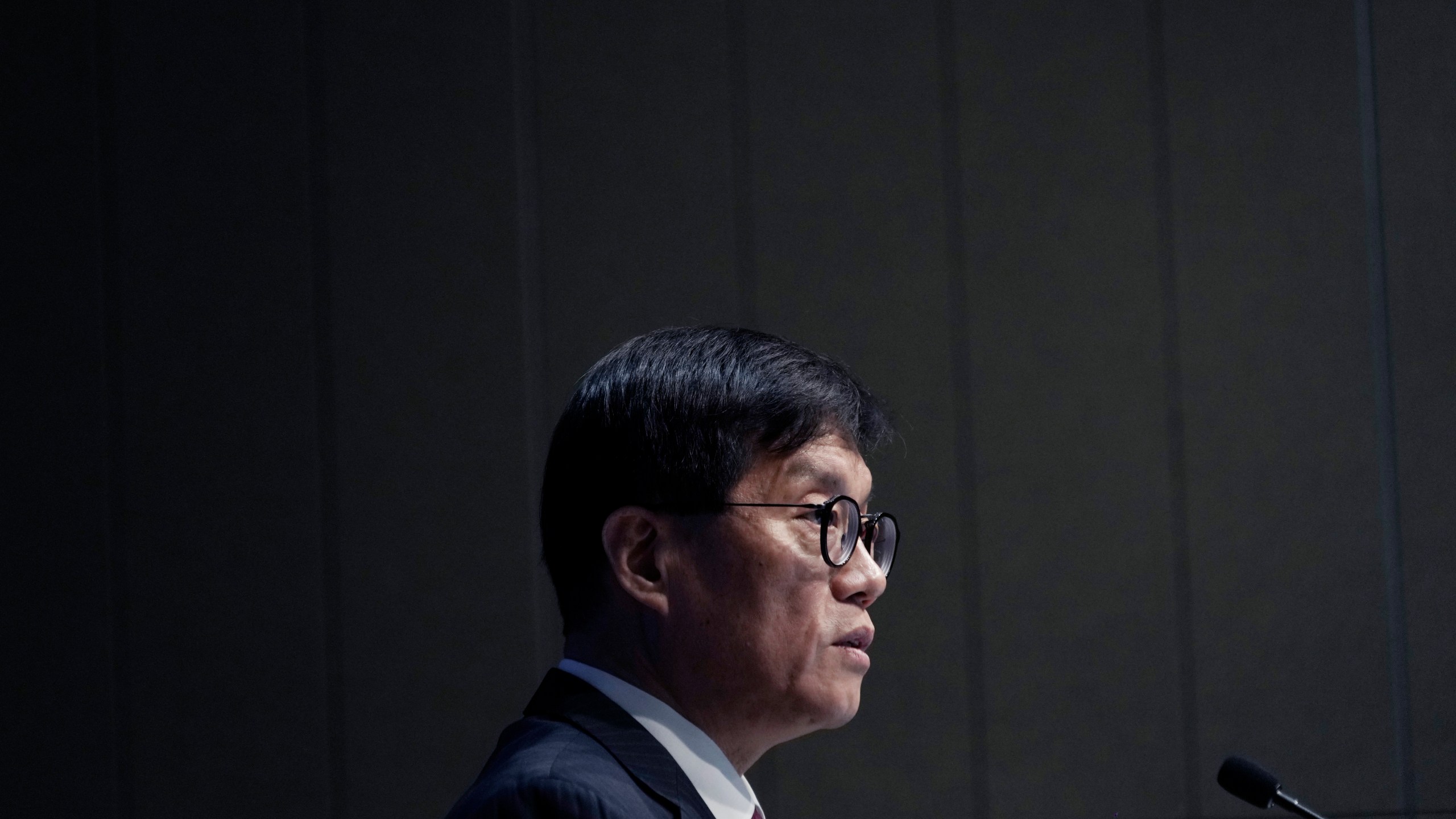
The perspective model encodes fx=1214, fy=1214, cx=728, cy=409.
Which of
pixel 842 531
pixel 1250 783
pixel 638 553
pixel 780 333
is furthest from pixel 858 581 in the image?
pixel 780 333

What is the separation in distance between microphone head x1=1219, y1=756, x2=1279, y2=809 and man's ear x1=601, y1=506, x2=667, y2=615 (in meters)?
0.71

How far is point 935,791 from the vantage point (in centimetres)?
188

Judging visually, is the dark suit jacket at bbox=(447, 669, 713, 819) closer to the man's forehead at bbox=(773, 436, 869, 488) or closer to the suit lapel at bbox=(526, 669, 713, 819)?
the suit lapel at bbox=(526, 669, 713, 819)

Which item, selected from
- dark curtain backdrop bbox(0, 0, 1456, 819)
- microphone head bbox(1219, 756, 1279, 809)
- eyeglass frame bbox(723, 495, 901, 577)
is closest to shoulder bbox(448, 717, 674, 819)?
eyeglass frame bbox(723, 495, 901, 577)

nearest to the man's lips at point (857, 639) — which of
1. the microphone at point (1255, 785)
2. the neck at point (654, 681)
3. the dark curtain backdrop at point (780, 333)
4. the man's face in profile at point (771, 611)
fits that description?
the man's face in profile at point (771, 611)

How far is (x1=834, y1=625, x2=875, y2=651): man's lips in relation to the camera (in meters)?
0.99

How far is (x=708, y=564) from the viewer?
0.97 meters

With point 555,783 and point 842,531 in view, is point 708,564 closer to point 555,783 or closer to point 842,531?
point 842,531

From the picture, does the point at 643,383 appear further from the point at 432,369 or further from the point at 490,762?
the point at 432,369

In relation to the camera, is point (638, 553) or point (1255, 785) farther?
point (1255, 785)

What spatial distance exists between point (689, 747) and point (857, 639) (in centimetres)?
17

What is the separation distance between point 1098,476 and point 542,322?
0.91m

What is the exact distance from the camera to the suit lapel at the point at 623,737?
0.89 meters

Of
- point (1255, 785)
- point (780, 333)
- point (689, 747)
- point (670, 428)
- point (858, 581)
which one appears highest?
point (780, 333)
